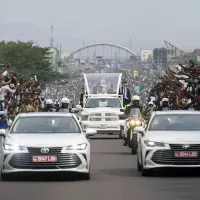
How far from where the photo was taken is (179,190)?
1894 centimetres

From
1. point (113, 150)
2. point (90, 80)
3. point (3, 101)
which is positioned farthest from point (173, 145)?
point (90, 80)

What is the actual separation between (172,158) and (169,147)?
0.23m

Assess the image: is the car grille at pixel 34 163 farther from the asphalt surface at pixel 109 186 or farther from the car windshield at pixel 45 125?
the car windshield at pixel 45 125

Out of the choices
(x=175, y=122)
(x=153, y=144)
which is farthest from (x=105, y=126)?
(x=153, y=144)

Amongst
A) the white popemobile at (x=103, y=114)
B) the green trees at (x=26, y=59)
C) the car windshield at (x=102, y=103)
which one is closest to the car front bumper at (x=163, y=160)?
the white popemobile at (x=103, y=114)

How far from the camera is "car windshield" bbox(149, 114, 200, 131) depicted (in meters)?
22.9

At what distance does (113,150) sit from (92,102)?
12.6 m

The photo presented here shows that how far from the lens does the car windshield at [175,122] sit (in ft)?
75.0

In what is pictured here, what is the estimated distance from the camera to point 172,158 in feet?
70.4

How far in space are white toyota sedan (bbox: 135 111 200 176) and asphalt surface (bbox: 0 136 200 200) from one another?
0.30 m

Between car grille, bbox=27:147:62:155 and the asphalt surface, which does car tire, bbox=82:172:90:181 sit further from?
car grille, bbox=27:147:62:155

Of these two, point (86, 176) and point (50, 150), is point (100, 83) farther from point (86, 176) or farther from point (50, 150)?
point (50, 150)

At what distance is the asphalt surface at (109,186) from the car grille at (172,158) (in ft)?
1.07

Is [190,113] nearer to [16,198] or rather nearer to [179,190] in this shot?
[179,190]
